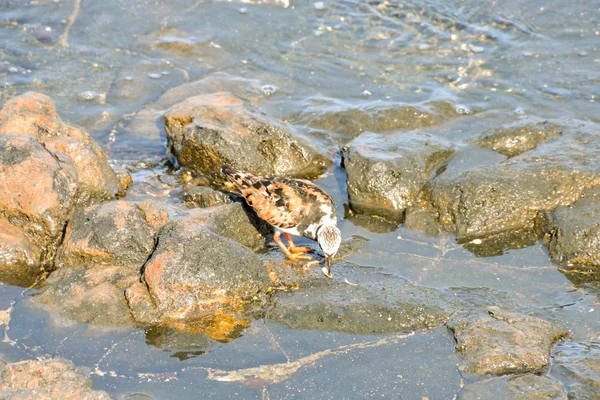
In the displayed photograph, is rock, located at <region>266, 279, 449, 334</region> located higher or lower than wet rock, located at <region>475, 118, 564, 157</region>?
lower

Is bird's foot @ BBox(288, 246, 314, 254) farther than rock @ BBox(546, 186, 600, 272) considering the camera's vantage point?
Yes

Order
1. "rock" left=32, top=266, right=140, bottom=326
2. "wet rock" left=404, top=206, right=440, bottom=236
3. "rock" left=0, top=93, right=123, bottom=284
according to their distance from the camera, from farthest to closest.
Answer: "wet rock" left=404, top=206, right=440, bottom=236 < "rock" left=0, top=93, right=123, bottom=284 < "rock" left=32, top=266, right=140, bottom=326

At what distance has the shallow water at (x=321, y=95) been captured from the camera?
5055 millimetres

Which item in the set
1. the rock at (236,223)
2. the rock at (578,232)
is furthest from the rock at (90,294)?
the rock at (578,232)

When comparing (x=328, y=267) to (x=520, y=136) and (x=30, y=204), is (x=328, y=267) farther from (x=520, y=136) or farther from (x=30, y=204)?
(x=520, y=136)

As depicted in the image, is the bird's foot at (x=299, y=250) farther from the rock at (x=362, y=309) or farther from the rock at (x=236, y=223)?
the rock at (x=362, y=309)

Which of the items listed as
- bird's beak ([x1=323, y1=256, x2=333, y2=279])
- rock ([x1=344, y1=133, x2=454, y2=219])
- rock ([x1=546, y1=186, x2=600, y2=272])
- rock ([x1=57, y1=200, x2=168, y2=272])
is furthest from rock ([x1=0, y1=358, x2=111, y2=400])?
rock ([x1=546, y1=186, x2=600, y2=272])

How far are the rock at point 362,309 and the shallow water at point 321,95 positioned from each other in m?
0.11

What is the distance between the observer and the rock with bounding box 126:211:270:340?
5430mm

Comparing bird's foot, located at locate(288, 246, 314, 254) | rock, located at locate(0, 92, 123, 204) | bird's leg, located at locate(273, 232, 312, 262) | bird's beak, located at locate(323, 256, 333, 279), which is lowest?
bird's foot, located at locate(288, 246, 314, 254)

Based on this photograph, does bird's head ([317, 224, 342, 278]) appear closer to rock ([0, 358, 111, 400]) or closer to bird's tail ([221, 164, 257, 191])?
bird's tail ([221, 164, 257, 191])

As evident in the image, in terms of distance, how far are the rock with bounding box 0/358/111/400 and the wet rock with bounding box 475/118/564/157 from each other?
5.38m

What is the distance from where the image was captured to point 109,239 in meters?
5.86

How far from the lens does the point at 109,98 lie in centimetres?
976
